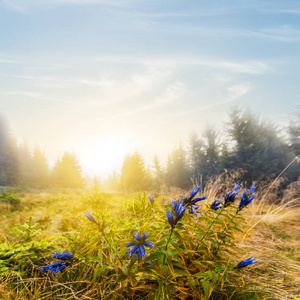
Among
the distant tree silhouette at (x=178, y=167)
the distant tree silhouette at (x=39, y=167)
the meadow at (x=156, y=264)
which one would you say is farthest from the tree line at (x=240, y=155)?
the distant tree silhouette at (x=39, y=167)

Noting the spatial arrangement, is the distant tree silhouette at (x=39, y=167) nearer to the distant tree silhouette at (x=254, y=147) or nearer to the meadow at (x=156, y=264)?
the distant tree silhouette at (x=254, y=147)

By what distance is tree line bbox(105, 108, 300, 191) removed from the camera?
1432 centimetres

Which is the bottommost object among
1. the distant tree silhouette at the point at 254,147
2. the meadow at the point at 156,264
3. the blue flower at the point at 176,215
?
the meadow at the point at 156,264

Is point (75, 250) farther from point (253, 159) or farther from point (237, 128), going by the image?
point (237, 128)

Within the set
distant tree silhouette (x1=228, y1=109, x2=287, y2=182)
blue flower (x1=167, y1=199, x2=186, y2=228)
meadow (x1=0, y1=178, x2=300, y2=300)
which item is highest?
distant tree silhouette (x1=228, y1=109, x2=287, y2=182)

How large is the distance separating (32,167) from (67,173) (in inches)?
272

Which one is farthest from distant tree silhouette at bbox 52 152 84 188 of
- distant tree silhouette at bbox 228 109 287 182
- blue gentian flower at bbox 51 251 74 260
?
blue gentian flower at bbox 51 251 74 260

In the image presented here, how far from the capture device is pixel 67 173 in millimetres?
28375

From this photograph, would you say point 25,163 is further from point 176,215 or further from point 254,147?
point 176,215

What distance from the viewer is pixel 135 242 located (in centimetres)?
83

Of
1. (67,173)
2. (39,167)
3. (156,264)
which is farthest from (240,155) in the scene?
(39,167)

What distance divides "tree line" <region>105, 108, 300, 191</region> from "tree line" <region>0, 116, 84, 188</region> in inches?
519

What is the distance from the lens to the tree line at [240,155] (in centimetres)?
1432

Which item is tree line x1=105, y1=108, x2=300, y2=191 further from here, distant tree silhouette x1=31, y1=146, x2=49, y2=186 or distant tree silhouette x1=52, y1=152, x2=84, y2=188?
distant tree silhouette x1=31, y1=146, x2=49, y2=186
